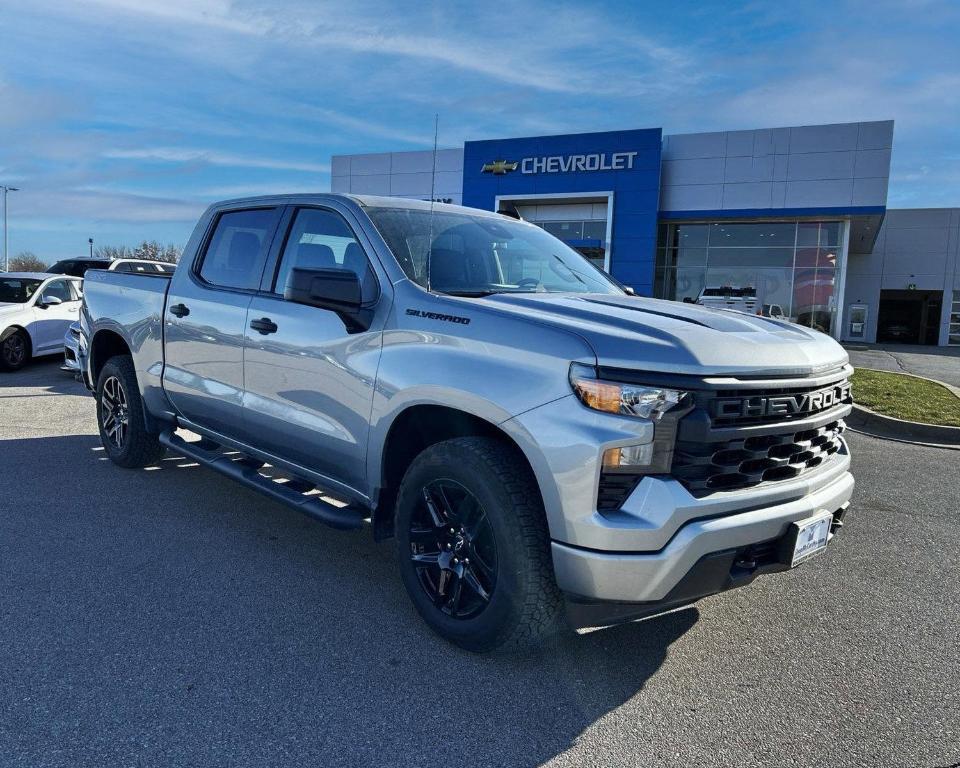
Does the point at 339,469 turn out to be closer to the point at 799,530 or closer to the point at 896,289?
the point at 799,530

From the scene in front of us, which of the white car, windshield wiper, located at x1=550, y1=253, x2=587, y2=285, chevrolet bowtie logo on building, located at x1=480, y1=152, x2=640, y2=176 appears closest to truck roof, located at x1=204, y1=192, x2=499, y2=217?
windshield wiper, located at x1=550, y1=253, x2=587, y2=285

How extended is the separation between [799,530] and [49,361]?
13830 mm

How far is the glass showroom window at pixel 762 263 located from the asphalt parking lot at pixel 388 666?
2411 centimetres

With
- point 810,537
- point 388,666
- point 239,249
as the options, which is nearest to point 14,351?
point 239,249

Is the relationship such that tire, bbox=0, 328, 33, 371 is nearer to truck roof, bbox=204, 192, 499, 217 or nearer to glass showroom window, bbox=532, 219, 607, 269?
truck roof, bbox=204, 192, 499, 217

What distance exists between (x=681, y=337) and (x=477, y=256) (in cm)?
146

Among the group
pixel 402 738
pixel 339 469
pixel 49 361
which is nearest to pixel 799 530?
pixel 402 738

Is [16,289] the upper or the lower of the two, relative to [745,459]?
upper

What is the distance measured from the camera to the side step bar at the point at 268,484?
3.52 meters

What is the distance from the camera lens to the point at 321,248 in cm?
394

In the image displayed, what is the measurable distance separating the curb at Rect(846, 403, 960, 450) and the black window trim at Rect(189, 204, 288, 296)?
6.90 meters

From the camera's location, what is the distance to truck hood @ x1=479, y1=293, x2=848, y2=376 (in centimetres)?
258

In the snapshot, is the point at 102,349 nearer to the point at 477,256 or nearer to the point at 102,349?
the point at 102,349

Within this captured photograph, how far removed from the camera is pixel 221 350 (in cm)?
438
